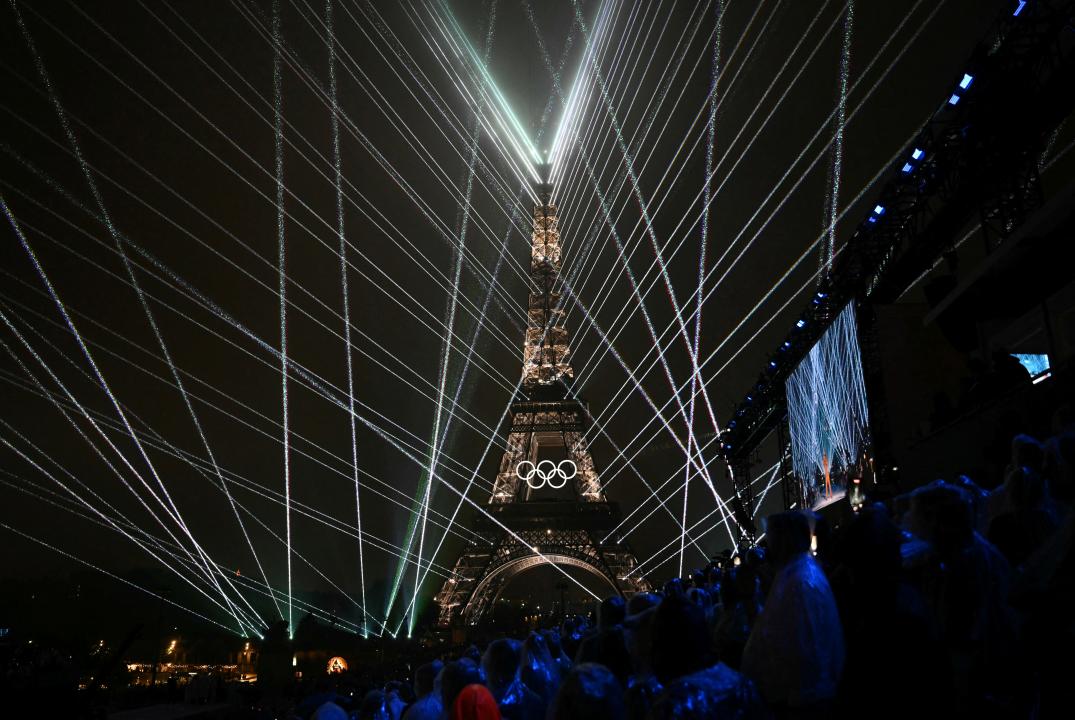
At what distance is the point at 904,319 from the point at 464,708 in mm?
15025

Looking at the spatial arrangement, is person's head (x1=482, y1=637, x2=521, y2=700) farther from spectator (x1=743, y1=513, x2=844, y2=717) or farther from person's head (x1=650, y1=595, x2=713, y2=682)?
person's head (x1=650, y1=595, x2=713, y2=682)

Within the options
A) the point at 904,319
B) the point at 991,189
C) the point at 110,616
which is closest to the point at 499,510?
the point at 110,616

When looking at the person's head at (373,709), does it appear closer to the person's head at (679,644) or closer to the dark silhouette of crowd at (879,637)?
the dark silhouette of crowd at (879,637)

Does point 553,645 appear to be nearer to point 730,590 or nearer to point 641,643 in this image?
point 730,590

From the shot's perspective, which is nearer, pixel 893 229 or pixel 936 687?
pixel 936 687

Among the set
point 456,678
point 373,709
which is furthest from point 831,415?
point 456,678

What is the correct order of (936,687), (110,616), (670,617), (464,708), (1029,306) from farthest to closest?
(110,616)
(1029,306)
(464,708)
(936,687)
(670,617)

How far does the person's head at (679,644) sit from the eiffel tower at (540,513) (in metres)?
44.9

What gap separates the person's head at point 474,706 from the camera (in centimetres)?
394

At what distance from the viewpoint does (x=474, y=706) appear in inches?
155

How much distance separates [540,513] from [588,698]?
160ft

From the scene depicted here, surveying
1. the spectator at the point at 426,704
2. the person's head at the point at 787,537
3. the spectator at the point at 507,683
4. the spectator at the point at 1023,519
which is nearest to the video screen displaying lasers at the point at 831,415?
the spectator at the point at 1023,519

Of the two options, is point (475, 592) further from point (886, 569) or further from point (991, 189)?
point (886, 569)

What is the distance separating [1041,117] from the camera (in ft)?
36.7
